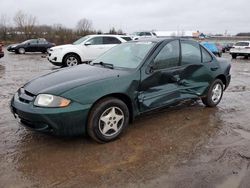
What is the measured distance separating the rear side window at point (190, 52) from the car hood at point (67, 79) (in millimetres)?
1465

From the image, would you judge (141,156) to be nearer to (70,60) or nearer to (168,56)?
(168,56)

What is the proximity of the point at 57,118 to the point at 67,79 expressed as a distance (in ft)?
2.51

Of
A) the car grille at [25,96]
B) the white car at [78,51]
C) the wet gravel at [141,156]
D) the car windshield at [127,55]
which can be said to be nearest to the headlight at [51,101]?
the car grille at [25,96]

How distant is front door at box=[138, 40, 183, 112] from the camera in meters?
4.48

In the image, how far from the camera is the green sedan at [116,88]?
12.1 feet

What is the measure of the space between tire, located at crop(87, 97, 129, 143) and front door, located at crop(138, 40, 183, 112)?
1.31 ft

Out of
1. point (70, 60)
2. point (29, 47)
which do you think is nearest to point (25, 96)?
point (70, 60)

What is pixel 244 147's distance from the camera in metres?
4.08

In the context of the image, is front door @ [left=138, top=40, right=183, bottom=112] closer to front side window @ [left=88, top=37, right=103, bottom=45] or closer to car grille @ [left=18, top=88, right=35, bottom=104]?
car grille @ [left=18, top=88, right=35, bottom=104]

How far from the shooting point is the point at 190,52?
5.41m

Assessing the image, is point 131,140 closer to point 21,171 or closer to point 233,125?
point 21,171

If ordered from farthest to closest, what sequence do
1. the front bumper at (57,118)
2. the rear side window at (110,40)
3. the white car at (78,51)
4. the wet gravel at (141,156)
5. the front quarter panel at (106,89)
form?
the rear side window at (110,40) < the white car at (78,51) < the front quarter panel at (106,89) < the front bumper at (57,118) < the wet gravel at (141,156)

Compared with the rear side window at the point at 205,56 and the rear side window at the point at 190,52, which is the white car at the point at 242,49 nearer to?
the rear side window at the point at 205,56

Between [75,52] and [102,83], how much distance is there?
353 inches
